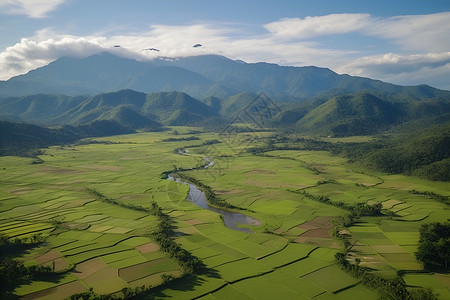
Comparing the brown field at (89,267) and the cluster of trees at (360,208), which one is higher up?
the cluster of trees at (360,208)

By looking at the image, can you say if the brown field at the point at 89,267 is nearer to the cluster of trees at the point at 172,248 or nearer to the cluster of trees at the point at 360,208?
the cluster of trees at the point at 172,248

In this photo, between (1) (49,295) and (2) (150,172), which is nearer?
(1) (49,295)

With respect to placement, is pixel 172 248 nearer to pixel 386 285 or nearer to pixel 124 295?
pixel 124 295

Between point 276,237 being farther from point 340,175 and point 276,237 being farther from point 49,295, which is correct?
point 340,175

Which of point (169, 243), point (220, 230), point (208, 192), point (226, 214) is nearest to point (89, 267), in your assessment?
point (169, 243)

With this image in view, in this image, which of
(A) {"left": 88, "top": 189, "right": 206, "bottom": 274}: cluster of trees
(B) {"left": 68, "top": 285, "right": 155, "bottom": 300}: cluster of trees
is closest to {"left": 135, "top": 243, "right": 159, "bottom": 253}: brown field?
(A) {"left": 88, "top": 189, "right": 206, "bottom": 274}: cluster of trees

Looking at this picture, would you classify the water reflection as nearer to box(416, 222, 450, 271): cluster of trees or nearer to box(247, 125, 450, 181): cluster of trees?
box(416, 222, 450, 271): cluster of trees

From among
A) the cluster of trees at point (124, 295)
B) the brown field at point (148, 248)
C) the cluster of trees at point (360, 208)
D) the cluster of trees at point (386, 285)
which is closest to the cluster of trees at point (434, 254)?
the cluster of trees at point (386, 285)

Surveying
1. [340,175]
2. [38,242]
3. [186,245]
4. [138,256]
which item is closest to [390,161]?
[340,175]
